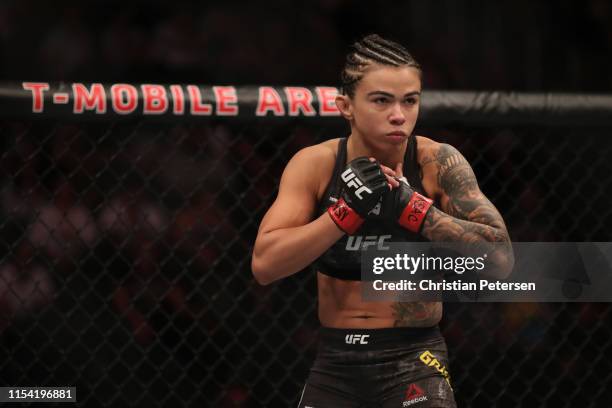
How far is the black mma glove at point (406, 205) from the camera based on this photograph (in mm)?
2094

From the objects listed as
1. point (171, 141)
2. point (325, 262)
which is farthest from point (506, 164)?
point (325, 262)

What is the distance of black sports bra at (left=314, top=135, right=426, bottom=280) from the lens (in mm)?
2244

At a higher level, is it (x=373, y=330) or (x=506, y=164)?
(x=506, y=164)

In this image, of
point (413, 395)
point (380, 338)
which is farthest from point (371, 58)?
point (413, 395)

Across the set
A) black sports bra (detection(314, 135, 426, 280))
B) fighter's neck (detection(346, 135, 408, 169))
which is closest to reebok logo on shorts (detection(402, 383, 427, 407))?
black sports bra (detection(314, 135, 426, 280))

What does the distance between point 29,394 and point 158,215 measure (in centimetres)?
117

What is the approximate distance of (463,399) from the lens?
3379 mm

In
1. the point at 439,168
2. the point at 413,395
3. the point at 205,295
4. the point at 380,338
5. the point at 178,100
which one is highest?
the point at 178,100

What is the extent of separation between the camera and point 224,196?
389cm

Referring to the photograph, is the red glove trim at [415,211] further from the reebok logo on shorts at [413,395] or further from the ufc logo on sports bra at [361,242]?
the reebok logo on shorts at [413,395]

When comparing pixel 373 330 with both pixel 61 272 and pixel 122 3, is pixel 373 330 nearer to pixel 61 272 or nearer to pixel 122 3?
pixel 61 272

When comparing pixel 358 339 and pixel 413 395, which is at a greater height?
pixel 358 339

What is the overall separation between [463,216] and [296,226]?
0.41 metres

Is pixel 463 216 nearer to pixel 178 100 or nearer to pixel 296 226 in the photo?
pixel 296 226
